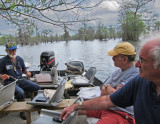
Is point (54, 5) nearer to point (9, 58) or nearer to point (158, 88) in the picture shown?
point (9, 58)

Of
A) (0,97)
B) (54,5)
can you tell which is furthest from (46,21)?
(0,97)

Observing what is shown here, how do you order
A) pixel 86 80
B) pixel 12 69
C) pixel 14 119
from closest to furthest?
pixel 14 119, pixel 12 69, pixel 86 80

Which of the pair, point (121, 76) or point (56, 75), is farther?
point (56, 75)

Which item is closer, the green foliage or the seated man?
the seated man

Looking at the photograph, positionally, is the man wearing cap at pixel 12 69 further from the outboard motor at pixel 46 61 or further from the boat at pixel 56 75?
the outboard motor at pixel 46 61

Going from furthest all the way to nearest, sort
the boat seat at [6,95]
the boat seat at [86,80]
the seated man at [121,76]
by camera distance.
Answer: the boat seat at [86,80] → the boat seat at [6,95] → the seated man at [121,76]

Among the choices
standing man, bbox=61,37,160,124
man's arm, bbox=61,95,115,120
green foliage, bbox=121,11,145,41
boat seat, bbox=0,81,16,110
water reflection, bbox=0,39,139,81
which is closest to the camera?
standing man, bbox=61,37,160,124

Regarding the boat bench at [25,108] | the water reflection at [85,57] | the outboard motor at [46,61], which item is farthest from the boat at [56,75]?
the water reflection at [85,57]

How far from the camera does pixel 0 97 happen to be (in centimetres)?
219

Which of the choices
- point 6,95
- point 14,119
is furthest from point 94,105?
point 14,119

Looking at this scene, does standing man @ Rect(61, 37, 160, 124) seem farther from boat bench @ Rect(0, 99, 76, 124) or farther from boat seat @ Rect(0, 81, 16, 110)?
boat seat @ Rect(0, 81, 16, 110)

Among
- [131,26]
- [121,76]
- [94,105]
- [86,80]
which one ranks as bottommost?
Answer: [86,80]

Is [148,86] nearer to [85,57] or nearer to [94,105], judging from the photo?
[94,105]

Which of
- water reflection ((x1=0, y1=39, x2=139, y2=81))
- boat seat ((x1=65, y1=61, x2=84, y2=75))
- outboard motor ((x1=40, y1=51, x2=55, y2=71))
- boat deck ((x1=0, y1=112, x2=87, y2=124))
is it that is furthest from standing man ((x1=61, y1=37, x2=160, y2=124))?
water reflection ((x1=0, y1=39, x2=139, y2=81))
